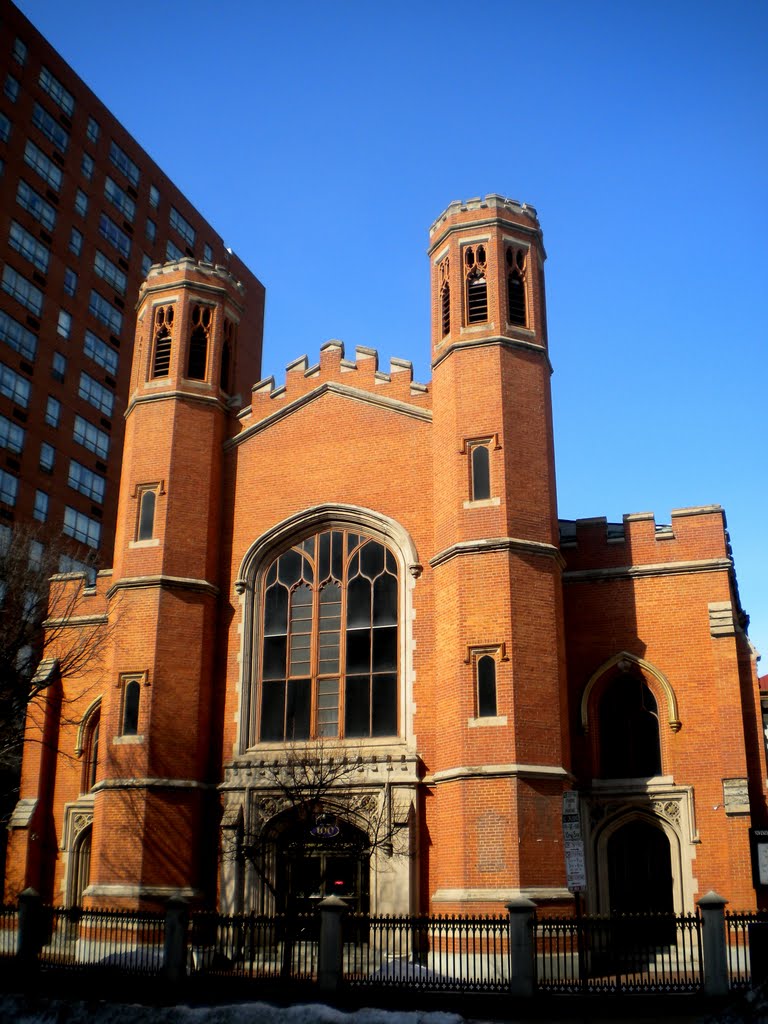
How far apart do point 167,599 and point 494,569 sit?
296 inches

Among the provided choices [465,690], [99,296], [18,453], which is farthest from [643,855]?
[99,296]

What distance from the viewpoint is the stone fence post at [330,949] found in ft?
58.3

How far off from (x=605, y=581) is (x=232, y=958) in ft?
35.9

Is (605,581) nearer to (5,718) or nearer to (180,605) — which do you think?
(180,605)

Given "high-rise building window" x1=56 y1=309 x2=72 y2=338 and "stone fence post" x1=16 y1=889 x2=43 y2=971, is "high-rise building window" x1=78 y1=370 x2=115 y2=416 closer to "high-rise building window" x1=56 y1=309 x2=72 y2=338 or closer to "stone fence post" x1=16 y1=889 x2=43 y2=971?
"high-rise building window" x1=56 y1=309 x2=72 y2=338

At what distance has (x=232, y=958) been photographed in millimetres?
21344

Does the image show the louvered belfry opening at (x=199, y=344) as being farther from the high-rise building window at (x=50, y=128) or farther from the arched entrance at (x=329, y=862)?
the high-rise building window at (x=50, y=128)

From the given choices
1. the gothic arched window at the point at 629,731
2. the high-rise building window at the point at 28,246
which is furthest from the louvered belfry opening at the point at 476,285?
the high-rise building window at the point at 28,246

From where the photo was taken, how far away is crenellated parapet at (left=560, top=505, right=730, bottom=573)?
80.1 feet

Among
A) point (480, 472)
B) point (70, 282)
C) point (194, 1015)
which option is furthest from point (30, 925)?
point (70, 282)

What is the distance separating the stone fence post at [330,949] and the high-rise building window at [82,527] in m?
34.7

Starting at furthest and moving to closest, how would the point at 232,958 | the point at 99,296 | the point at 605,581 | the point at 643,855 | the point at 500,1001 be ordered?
the point at 99,296
the point at 605,581
the point at 643,855
the point at 232,958
the point at 500,1001

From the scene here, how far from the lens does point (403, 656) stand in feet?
78.8

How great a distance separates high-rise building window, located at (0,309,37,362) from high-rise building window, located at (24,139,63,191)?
7.97 m
